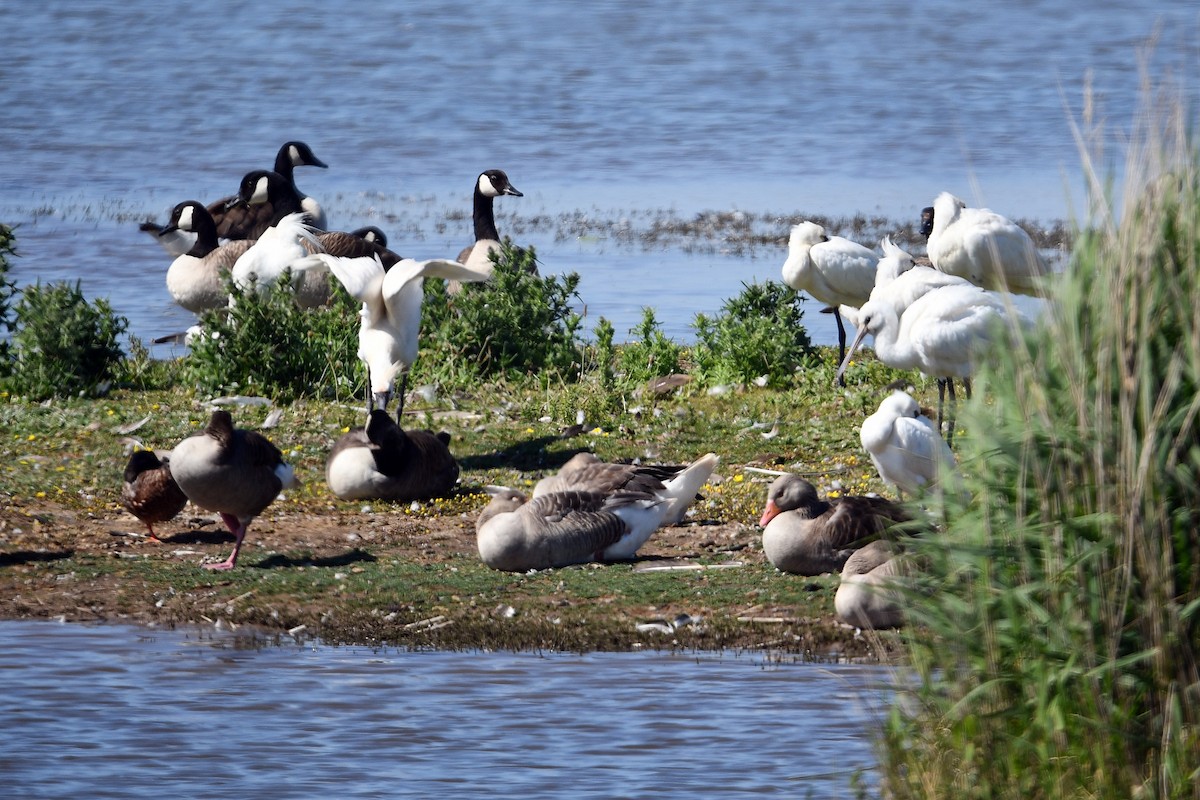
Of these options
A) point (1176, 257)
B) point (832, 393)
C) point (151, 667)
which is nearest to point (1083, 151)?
point (1176, 257)

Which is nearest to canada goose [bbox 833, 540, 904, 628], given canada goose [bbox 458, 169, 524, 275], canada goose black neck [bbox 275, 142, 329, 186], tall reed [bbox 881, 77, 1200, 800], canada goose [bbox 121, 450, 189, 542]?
tall reed [bbox 881, 77, 1200, 800]

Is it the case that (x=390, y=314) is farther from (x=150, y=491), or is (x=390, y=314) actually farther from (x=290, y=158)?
(x=290, y=158)

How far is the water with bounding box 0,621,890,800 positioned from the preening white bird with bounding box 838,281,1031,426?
3558 millimetres

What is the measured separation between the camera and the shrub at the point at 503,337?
14.6 m

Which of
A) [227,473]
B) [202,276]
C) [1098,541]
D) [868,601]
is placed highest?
[202,276]

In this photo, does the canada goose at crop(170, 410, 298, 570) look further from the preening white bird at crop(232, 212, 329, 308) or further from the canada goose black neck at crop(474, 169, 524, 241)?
the canada goose black neck at crop(474, 169, 524, 241)

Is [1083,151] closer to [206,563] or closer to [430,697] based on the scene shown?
[430,697]

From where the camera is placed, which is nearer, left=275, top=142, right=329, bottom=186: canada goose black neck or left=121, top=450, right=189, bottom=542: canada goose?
left=121, top=450, right=189, bottom=542: canada goose

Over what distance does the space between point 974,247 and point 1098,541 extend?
8.60 meters

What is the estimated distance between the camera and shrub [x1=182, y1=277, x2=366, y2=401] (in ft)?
46.0

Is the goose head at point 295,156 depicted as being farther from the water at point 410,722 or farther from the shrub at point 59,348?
the water at point 410,722

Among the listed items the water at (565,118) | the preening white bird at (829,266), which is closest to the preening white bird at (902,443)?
the preening white bird at (829,266)

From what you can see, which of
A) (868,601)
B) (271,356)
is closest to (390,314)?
(271,356)

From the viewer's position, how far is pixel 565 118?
104ft
